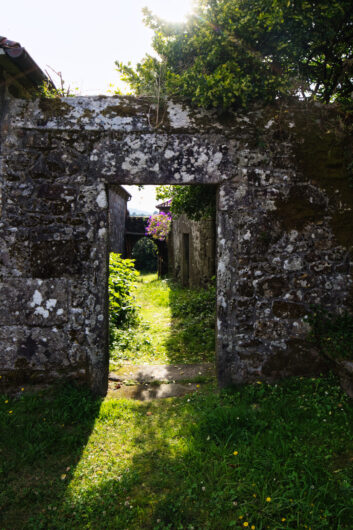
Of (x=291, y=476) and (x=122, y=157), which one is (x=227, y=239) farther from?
(x=291, y=476)

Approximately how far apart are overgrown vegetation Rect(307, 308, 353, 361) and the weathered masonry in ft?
0.37

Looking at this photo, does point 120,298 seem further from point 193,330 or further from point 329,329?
point 329,329

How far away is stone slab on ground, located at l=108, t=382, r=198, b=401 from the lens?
3.70m

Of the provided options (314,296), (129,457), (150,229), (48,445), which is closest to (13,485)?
Answer: (48,445)

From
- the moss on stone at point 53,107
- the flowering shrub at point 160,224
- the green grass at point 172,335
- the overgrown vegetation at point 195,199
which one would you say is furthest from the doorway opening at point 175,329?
the moss on stone at point 53,107

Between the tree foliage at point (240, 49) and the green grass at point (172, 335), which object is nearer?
the tree foliage at point (240, 49)

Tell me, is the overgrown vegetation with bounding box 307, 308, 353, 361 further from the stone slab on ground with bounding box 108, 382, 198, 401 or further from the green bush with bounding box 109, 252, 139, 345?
the green bush with bounding box 109, 252, 139, 345

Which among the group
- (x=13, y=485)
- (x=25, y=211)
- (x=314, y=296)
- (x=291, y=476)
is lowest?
(x=13, y=485)

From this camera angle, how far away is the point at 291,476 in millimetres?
2293

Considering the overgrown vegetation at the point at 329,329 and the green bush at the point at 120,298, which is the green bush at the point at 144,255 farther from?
the overgrown vegetation at the point at 329,329

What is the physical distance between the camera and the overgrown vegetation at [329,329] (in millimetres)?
3363

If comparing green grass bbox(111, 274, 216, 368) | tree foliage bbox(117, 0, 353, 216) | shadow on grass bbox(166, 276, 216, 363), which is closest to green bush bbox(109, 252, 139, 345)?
green grass bbox(111, 274, 216, 368)

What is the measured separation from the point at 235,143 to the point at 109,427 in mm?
3108

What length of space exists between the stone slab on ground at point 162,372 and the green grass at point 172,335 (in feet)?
0.72
